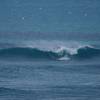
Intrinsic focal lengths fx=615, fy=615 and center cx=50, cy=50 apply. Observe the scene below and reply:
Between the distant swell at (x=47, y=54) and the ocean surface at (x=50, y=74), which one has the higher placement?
the distant swell at (x=47, y=54)

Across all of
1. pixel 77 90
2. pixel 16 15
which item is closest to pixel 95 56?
pixel 77 90

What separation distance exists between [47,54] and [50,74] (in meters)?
7.81

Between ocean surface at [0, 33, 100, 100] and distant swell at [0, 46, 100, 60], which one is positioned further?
distant swell at [0, 46, 100, 60]

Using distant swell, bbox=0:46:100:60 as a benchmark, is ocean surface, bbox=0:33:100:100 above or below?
below

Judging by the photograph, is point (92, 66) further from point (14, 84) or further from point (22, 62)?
point (14, 84)

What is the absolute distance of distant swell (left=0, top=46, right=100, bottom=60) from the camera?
28.1 metres

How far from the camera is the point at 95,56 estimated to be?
94.1 feet

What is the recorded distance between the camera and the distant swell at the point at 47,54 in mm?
28094

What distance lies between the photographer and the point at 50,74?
836 inches

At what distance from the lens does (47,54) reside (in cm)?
2902

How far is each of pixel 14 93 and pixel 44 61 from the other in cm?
894

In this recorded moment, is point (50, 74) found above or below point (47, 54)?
below

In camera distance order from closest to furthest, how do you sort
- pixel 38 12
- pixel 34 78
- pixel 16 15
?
pixel 34 78 < pixel 16 15 < pixel 38 12

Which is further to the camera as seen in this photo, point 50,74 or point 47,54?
point 47,54
